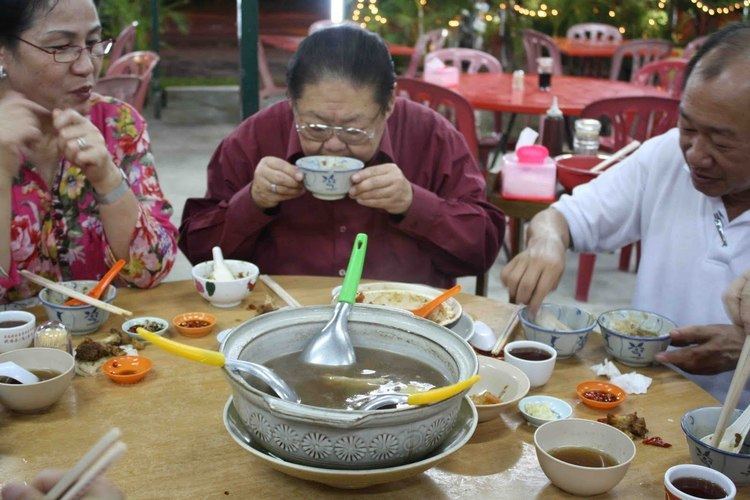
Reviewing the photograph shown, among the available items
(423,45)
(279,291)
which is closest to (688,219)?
(279,291)

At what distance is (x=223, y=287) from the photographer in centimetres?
213

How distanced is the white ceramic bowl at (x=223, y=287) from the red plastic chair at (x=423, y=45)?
630cm

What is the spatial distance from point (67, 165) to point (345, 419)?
1.62 m

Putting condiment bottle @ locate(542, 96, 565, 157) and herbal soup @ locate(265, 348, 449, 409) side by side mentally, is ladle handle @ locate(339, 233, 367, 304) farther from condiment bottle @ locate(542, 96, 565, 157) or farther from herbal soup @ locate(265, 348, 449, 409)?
condiment bottle @ locate(542, 96, 565, 157)

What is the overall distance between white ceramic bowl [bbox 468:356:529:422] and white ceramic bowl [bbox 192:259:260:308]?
70 cm

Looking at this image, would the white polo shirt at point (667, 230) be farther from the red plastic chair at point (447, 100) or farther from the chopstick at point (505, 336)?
the red plastic chair at point (447, 100)

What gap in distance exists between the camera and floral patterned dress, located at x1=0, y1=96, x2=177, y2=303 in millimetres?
2303

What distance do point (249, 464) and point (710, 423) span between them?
0.88 metres

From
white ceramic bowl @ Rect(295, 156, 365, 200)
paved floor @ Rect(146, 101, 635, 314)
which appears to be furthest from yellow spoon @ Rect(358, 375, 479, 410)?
paved floor @ Rect(146, 101, 635, 314)

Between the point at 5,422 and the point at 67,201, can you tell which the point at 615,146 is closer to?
the point at 67,201

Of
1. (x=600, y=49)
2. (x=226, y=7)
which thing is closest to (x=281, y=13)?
(x=226, y=7)

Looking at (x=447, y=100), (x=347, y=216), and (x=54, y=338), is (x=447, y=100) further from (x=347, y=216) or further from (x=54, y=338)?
(x=54, y=338)

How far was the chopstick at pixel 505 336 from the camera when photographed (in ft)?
6.37

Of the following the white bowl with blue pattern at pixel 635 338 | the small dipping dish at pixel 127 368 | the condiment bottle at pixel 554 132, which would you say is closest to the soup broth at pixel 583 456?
the white bowl with blue pattern at pixel 635 338
